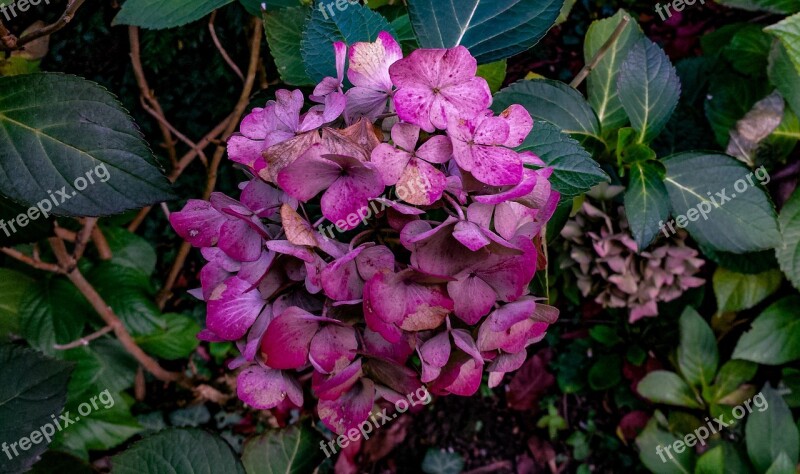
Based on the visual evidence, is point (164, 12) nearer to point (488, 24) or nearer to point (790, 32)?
point (488, 24)

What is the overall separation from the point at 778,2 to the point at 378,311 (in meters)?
1.14

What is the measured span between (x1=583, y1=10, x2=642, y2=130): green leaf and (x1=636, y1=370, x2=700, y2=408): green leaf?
2.38 feet

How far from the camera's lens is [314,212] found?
0.71 meters

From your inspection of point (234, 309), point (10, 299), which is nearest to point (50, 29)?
point (234, 309)

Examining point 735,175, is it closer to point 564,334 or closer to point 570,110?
point 570,110

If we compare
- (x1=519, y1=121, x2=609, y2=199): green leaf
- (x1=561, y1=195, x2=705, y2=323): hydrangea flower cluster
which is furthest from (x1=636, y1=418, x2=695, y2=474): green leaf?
(x1=519, y1=121, x2=609, y2=199): green leaf

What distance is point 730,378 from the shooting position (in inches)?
60.0

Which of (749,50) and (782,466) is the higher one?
(749,50)

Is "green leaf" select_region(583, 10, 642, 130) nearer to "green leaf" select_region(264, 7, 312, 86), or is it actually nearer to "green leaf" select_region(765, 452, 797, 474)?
"green leaf" select_region(264, 7, 312, 86)

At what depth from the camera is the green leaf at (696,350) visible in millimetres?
1471

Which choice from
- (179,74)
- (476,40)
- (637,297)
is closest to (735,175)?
(637,297)

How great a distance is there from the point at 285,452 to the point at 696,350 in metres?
1.07

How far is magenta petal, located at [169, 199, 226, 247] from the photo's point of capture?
606mm

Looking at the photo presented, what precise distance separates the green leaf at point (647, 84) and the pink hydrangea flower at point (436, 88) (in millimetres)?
549
